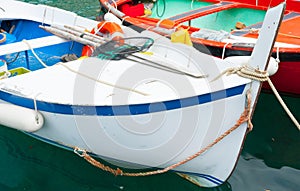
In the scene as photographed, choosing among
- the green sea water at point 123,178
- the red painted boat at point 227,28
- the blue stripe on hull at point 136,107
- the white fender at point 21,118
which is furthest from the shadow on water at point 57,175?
the red painted boat at point 227,28

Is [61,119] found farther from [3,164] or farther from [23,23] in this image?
[23,23]

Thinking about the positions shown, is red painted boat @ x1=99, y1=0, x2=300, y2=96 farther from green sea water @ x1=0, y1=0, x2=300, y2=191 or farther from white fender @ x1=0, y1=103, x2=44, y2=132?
white fender @ x1=0, y1=103, x2=44, y2=132

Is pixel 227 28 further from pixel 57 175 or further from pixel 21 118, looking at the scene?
pixel 21 118

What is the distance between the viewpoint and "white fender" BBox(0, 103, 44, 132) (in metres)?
3.79

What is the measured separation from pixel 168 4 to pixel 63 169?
4536mm

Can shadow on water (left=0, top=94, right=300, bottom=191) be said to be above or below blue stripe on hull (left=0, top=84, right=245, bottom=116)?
below

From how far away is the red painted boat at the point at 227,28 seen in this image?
5.22 m

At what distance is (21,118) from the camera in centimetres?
381

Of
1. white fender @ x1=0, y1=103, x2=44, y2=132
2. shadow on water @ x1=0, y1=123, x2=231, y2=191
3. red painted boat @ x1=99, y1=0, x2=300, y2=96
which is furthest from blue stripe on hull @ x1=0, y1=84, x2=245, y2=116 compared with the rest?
red painted boat @ x1=99, y1=0, x2=300, y2=96

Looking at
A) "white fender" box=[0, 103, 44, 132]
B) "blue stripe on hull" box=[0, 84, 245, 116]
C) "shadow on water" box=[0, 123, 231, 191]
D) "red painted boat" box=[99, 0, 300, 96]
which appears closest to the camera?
"blue stripe on hull" box=[0, 84, 245, 116]

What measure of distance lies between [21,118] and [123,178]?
4.30 feet

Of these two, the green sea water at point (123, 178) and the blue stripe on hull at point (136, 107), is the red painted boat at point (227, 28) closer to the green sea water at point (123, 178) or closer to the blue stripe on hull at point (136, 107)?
the green sea water at point (123, 178)

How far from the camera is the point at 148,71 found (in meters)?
3.92

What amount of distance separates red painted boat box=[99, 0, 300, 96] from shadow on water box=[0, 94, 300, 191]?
0.95 meters
